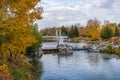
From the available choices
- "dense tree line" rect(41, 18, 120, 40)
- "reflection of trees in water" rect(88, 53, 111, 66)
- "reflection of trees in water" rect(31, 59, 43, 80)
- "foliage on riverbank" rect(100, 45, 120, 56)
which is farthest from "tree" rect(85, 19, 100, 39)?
"reflection of trees in water" rect(31, 59, 43, 80)

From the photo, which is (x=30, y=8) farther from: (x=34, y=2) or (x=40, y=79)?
(x=40, y=79)

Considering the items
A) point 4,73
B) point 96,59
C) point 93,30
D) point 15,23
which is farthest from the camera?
point 93,30

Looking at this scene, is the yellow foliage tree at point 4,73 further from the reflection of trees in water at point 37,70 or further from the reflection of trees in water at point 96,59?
the reflection of trees in water at point 96,59

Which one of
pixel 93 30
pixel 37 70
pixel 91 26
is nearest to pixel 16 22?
pixel 37 70

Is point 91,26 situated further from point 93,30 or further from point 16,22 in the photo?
point 16,22

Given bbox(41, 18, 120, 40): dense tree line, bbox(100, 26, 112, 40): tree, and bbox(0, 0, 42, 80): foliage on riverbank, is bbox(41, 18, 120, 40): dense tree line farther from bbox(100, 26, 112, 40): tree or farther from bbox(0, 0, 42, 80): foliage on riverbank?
bbox(0, 0, 42, 80): foliage on riverbank

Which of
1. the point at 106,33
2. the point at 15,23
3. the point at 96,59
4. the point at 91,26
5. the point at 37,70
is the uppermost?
the point at 91,26

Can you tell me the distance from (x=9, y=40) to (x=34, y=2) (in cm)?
319

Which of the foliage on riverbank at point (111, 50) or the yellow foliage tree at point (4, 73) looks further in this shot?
the foliage on riverbank at point (111, 50)

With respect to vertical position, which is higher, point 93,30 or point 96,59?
point 93,30

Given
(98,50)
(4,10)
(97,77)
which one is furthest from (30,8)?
(98,50)

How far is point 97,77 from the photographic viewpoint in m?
40.1

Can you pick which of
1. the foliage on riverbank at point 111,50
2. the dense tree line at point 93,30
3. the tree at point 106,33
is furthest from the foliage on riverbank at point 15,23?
the dense tree line at point 93,30

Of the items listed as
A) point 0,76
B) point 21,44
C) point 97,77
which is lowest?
point 97,77
